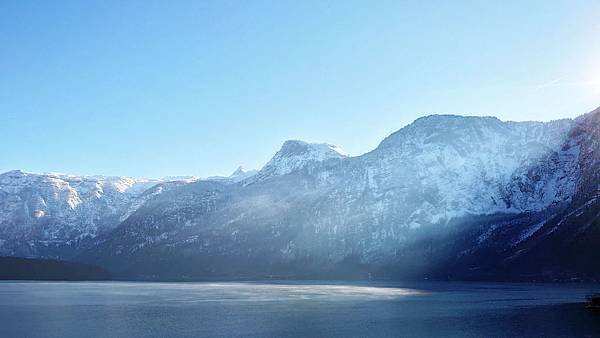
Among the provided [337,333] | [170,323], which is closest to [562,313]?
[337,333]

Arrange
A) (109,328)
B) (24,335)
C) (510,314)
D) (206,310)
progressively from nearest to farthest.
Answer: (24,335)
(109,328)
(510,314)
(206,310)

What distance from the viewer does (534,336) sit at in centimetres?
12875

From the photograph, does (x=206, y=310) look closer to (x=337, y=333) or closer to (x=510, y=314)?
(x=337, y=333)

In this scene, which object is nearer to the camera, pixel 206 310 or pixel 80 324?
pixel 80 324

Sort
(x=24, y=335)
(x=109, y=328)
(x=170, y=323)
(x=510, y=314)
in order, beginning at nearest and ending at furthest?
(x=24, y=335)
(x=109, y=328)
(x=170, y=323)
(x=510, y=314)

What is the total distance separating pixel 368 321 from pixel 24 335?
82223 millimetres

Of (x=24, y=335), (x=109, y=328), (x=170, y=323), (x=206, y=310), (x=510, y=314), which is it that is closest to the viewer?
(x=24, y=335)

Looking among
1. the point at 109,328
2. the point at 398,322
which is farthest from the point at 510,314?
the point at 109,328

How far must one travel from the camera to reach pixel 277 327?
5704 inches

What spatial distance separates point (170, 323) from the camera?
15275 centimetres

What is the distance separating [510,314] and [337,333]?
66464 mm

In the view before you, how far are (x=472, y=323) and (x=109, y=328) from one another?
8950 centimetres

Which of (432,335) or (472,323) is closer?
(432,335)

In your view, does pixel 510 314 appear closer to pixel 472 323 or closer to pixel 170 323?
pixel 472 323
